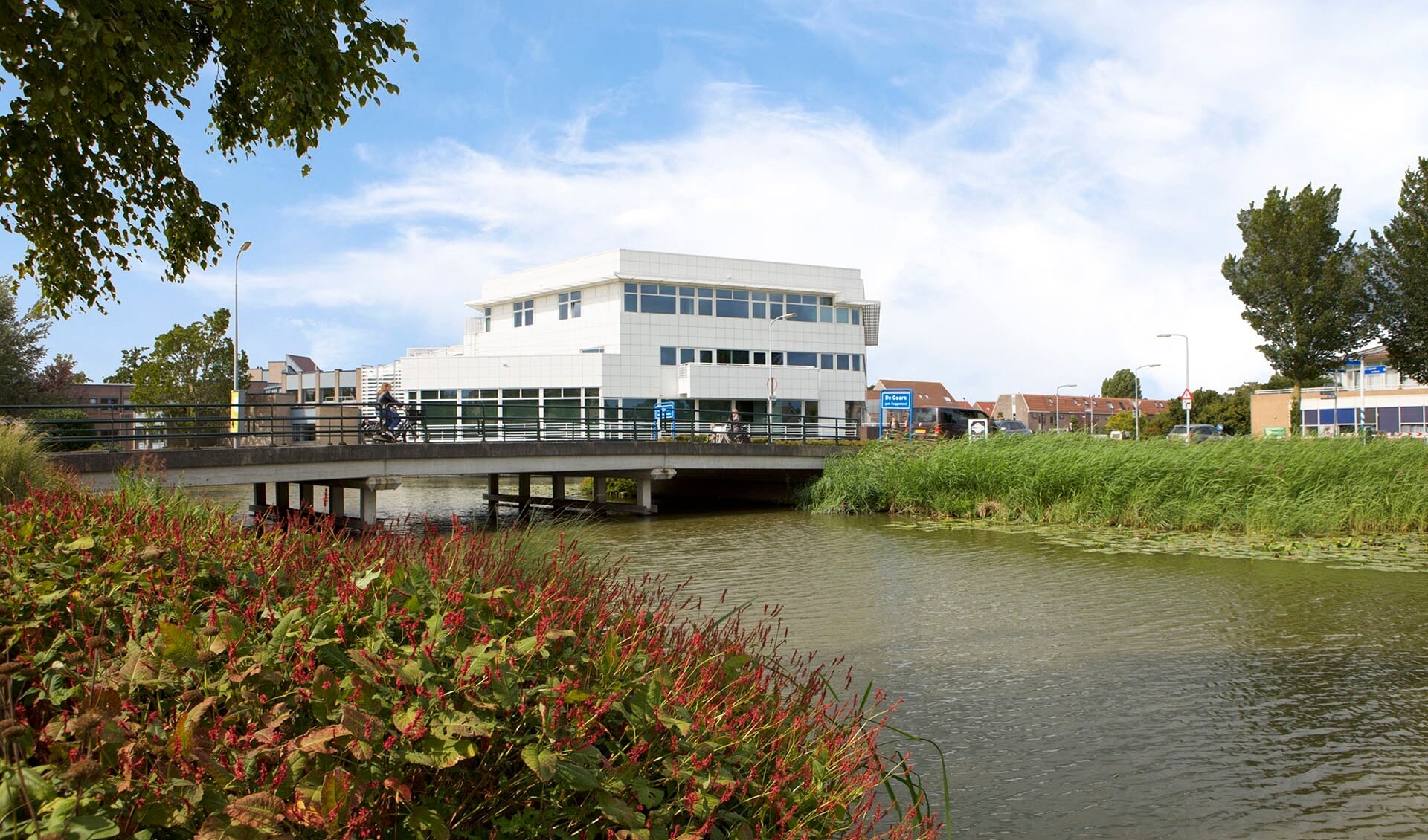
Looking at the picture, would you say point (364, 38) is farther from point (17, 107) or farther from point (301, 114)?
point (17, 107)

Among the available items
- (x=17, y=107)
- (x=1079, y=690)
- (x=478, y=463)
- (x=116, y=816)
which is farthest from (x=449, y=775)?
(x=478, y=463)

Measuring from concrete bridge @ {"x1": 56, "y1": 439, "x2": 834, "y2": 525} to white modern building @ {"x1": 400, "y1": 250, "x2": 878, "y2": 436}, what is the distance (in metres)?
11.8

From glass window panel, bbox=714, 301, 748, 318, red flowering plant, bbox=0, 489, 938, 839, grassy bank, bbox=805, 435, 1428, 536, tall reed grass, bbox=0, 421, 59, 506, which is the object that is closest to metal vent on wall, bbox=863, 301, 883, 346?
glass window panel, bbox=714, 301, 748, 318

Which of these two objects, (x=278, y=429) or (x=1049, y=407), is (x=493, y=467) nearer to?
(x=278, y=429)

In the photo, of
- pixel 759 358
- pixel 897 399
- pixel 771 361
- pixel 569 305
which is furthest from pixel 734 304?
pixel 897 399

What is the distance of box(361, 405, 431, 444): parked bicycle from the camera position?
78.6 ft

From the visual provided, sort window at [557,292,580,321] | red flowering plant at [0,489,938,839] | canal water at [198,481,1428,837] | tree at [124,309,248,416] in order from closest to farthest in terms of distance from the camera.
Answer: red flowering plant at [0,489,938,839], canal water at [198,481,1428,837], tree at [124,309,248,416], window at [557,292,580,321]

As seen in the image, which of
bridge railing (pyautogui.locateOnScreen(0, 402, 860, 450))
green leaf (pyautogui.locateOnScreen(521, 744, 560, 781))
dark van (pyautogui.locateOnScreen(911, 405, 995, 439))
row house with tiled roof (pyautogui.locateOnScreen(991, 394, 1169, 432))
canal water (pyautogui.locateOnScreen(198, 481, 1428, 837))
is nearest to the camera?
green leaf (pyautogui.locateOnScreen(521, 744, 560, 781))

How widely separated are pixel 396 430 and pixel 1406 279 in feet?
120

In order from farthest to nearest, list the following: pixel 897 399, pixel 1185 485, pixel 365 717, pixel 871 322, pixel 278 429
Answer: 1. pixel 871 322
2. pixel 897 399
3. pixel 278 429
4. pixel 1185 485
5. pixel 365 717

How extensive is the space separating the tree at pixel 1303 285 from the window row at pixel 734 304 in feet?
61.2

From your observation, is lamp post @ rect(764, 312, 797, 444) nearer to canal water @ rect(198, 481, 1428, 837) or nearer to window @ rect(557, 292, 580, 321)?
window @ rect(557, 292, 580, 321)

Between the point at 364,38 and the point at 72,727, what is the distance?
828 centimetres

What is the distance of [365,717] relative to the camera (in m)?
2.58
